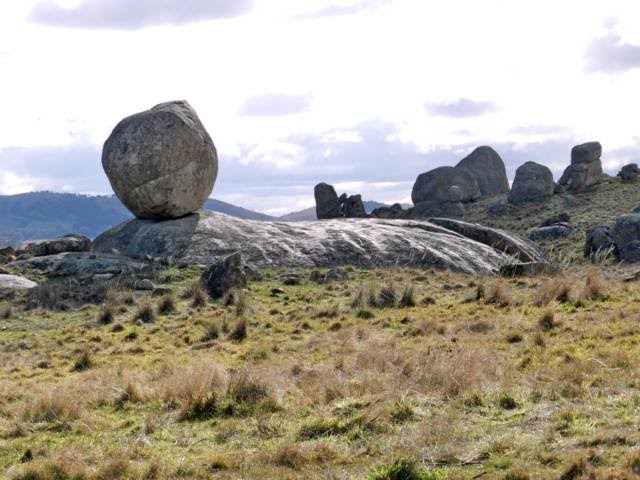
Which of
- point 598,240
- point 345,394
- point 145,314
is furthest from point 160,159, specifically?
point 345,394

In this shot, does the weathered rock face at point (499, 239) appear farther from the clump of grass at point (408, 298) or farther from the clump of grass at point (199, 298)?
the clump of grass at point (199, 298)

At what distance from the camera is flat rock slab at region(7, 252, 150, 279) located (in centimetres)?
2933

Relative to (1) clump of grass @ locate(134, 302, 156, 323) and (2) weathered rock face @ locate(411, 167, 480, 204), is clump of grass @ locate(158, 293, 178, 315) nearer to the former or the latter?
(1) clump of grass @ locate(134, 302, 156, 323)

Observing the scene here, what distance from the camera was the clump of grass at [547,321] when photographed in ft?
54.5

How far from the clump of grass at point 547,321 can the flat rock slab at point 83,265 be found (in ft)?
51.1

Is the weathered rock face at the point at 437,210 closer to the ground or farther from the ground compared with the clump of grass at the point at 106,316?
farther from the ground

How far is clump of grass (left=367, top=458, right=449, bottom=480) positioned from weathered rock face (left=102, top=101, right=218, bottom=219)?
25.1 metres

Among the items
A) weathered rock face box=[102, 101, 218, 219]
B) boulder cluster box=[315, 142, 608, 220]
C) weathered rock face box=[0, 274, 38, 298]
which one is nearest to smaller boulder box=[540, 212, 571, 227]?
boulder cluster box=[315, 142, 608, 220]

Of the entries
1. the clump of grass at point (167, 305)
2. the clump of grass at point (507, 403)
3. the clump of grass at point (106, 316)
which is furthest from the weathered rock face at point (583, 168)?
the clump of grass at point (507, 403)

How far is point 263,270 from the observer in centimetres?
3055

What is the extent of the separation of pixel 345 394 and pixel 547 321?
21.3 feet

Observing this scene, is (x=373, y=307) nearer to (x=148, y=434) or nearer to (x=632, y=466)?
(x=148, y=434)

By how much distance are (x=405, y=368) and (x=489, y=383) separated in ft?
5.04

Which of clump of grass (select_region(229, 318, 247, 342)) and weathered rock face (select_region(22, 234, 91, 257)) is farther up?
weathered rock face (select_region(22, 234, 91, 257))
